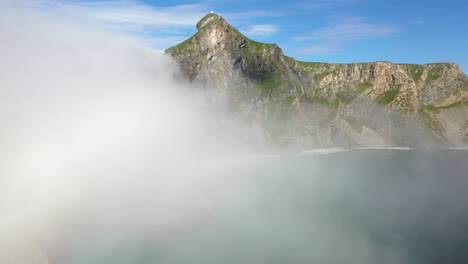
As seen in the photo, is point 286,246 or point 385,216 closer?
point 286,246

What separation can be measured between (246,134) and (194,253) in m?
137

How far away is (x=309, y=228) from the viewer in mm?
60969

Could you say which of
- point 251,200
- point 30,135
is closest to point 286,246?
point 251,200

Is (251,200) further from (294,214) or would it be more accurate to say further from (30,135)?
(30,135)

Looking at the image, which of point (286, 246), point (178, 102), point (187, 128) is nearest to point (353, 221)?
point (286, 246)

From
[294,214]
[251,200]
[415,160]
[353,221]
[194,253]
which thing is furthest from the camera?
[415,160]

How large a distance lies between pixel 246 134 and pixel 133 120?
3277 inches

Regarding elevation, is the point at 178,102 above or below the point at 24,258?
above

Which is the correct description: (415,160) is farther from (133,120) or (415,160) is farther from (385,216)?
(133,120)

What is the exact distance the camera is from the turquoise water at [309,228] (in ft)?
161

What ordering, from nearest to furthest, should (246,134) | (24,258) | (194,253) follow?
(24,258) → (194,253) → (246,134)

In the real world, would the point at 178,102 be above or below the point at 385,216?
above

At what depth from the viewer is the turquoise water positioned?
161ft

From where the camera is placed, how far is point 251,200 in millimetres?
82625
